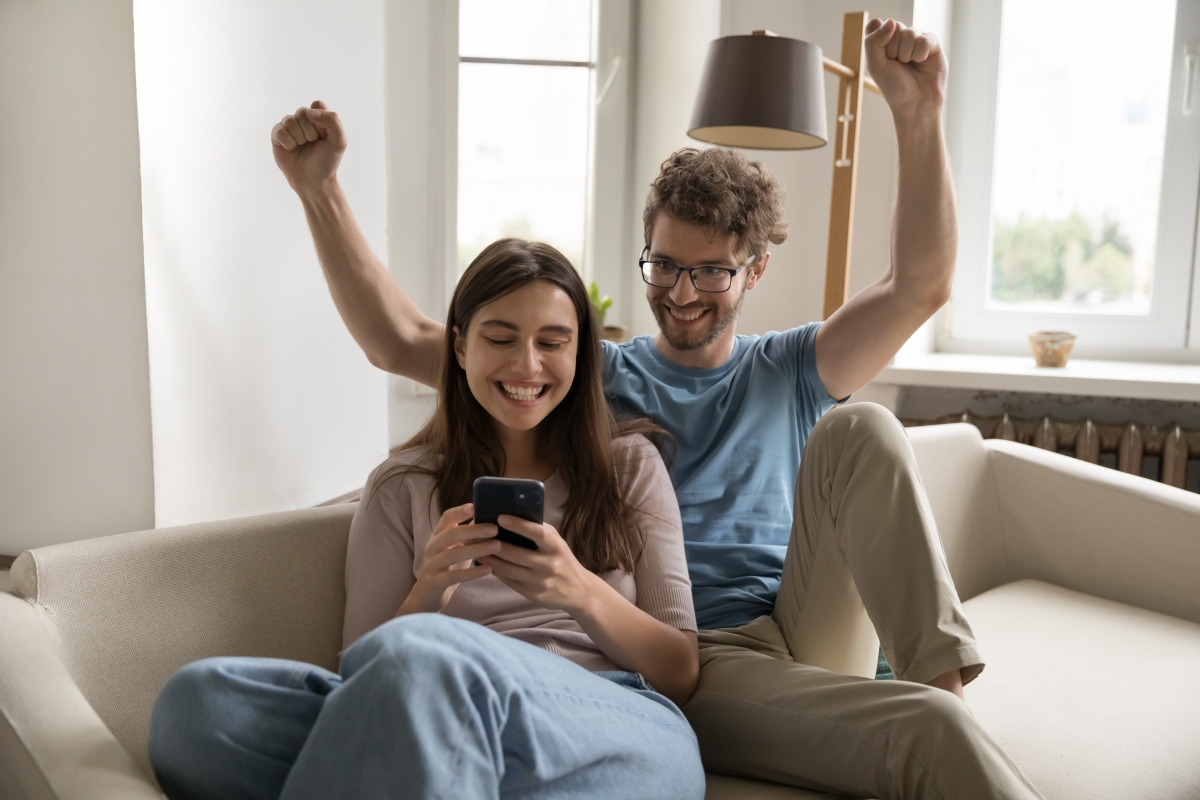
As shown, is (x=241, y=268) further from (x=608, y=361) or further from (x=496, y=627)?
(x=496, y=627)

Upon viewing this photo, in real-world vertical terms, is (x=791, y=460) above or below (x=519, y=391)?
below

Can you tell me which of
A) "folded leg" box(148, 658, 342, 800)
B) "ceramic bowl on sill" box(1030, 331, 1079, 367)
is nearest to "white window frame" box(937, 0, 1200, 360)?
"ceramic bowl on sill" box(1030, 331, 1079, 367)

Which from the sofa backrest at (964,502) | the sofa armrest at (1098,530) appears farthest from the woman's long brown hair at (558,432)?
the sofa armrest at (1098,530)

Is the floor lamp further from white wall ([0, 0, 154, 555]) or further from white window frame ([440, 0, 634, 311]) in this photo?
white wall ([0, 0, 154, 555])

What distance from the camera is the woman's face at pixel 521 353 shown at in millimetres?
1351

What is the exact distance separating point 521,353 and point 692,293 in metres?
0.42

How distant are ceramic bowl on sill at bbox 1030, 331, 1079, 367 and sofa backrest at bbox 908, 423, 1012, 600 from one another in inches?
32.9

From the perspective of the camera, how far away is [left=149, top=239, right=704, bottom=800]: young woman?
0.88 metres

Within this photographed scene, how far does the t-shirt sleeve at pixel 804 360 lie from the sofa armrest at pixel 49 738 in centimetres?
115

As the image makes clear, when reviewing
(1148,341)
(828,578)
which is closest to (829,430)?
(828,578)

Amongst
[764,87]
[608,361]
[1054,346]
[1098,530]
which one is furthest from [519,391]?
[1054,346]

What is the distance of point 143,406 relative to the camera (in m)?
1.50

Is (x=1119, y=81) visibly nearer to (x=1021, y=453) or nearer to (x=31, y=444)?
(x=1021, y=453)

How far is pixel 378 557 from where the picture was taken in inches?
53.2
